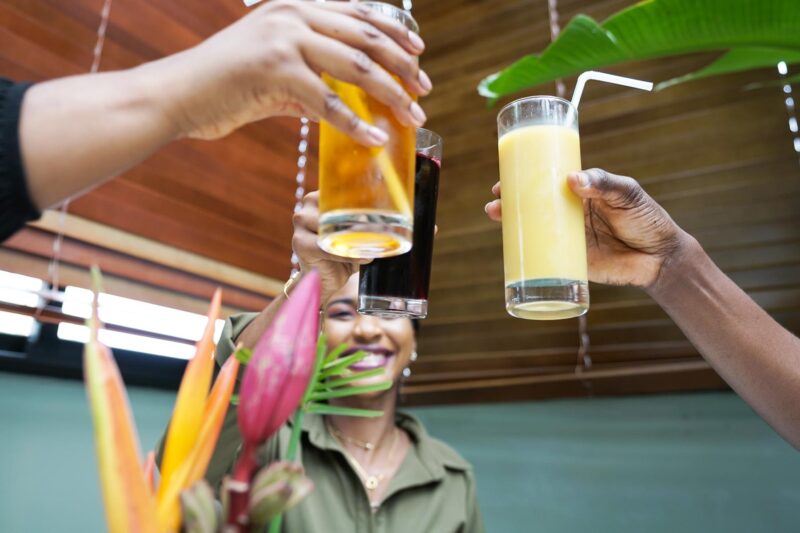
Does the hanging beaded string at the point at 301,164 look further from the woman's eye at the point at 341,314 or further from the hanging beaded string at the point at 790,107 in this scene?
the hanging beaded string at the point at 790,107

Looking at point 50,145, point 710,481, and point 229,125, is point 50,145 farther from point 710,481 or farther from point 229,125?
point 710,481

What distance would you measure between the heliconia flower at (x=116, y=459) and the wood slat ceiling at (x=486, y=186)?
1351 millimetres

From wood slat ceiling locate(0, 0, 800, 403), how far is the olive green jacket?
0.32 metres

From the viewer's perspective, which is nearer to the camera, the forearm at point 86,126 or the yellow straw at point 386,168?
the forearm at point 86,126

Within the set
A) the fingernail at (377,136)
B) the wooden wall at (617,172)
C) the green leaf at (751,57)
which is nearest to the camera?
the fingernail at (377,136)

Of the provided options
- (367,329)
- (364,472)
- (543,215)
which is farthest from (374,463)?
(543,215)

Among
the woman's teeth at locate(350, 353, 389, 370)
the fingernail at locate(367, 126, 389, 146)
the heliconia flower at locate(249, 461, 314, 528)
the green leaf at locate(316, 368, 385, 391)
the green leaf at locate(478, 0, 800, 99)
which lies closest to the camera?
the heliconia flower at locate(249, 461, 314, 528)

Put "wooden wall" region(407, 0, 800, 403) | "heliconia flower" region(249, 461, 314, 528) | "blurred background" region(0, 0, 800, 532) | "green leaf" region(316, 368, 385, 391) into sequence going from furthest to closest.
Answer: "wooden wall" region(407, 0, 800, 403), "blurred background" region(0, 0, 800, 532), "green leaf" region(316, 368, 385, 391), "heliconia flower" region(249, 461, 314, 528)

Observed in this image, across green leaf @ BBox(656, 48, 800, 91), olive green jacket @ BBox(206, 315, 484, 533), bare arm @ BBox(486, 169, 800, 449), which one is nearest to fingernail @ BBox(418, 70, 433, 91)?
bare arm @ BBox(486, 169, 800, 449)

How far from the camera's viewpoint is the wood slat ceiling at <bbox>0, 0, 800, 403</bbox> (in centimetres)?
162

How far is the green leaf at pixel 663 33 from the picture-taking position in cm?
94

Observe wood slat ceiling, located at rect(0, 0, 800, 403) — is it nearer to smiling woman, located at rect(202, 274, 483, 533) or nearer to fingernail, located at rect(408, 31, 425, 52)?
smiling woman, located at rect(202, 274, 483, 533)

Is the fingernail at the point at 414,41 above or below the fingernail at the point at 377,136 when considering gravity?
above

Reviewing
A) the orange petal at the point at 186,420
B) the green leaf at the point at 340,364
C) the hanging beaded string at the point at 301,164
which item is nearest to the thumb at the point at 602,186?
the green leaf at the point at 340,364
